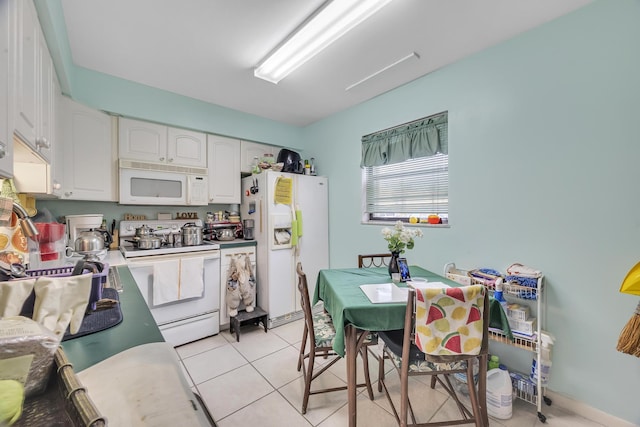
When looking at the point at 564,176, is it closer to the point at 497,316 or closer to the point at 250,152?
the point at 497,316

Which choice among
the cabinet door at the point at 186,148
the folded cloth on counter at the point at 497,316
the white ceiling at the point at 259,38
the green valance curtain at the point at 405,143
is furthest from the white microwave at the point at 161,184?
the folded cloth on counter at the point at 497,316

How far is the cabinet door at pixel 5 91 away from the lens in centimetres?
83

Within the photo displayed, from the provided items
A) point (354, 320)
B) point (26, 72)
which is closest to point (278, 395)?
point (354, 320)

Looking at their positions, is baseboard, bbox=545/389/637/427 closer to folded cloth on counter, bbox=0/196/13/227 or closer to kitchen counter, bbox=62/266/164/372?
kitchen counter, bbox=62/266/164/372

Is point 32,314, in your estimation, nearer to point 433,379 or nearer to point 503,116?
point 433,379

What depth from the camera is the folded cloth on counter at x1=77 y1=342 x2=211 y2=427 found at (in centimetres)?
47

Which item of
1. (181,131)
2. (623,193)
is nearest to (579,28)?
(623,193)

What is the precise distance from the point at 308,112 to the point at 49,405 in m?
3.33

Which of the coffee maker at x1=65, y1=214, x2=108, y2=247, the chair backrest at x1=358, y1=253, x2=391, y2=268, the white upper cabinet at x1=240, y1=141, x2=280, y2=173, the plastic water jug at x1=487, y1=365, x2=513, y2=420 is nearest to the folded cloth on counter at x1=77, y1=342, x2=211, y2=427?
the chair backrest at x1=358, y1=253, x2=391, y2=268

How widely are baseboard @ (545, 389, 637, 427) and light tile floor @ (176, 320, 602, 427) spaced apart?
4 centimetres

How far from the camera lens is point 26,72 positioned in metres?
1.10

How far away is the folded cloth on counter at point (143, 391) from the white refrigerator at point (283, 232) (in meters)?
2.30

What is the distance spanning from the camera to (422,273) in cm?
208

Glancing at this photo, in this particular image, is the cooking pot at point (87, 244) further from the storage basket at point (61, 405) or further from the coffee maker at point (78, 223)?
the storage basket at point (61, 405)
